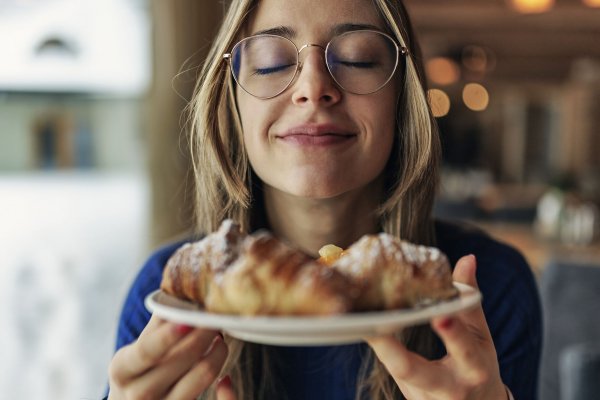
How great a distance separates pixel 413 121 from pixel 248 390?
666 millimetres

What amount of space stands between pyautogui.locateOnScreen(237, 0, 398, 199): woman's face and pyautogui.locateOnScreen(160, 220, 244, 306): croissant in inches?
14.2

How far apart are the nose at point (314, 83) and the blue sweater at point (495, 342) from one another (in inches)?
24.3

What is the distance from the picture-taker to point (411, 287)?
28.8 inches

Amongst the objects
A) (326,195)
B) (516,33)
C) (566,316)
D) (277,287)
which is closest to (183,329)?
(277,287)

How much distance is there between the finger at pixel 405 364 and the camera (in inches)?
29.9

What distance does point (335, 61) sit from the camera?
1.10 metres

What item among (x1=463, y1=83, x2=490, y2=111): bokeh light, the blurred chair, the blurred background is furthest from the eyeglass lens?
(x1=463, y1=83, x2=490, y2=111): bokeh light

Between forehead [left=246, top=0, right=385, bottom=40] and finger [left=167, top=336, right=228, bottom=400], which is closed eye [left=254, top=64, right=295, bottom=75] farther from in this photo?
finger [left=167, top=336, right=228, bottom=400]

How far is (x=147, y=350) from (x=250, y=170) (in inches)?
25.9

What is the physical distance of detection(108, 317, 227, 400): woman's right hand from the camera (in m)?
0.81

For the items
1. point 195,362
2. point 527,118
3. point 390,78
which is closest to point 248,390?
point 195,362

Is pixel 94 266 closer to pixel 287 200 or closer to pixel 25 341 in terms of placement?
pixel 25 341

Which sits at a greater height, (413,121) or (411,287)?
(413,121)

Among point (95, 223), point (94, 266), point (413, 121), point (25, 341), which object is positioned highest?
point (413, 121)
